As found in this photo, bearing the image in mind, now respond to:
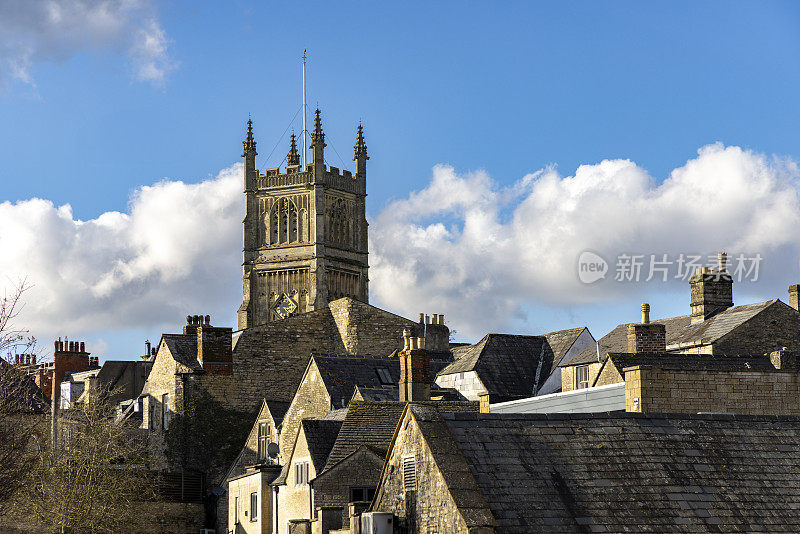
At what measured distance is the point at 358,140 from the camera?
107312 millimetres

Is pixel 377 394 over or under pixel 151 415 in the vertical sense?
over

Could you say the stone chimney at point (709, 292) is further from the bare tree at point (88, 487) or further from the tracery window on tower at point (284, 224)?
the tracery window on tower at point (284, 224)

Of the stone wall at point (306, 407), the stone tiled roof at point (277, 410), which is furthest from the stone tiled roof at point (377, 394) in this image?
the stone tiled roof at point (277, 410)

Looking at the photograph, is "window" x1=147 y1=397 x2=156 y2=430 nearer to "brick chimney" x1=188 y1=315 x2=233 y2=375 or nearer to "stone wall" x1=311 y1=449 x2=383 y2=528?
"brick chimney" x1=188 y1=315 x2=233 y2=375

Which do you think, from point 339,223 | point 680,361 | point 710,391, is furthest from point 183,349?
point 339,223

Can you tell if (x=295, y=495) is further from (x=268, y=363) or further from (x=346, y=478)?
(x=268, y=363)

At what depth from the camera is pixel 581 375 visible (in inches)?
1844

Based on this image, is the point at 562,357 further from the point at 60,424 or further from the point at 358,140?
the point at 358,140

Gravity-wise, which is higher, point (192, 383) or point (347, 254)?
point (347, 254)

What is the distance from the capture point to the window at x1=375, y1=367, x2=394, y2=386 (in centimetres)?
4725

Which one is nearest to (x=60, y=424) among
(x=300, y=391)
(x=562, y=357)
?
(x=300, y=391)

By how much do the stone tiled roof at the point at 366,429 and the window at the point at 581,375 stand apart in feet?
38.8

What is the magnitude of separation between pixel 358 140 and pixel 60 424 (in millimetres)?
59066

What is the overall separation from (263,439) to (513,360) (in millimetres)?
11334
